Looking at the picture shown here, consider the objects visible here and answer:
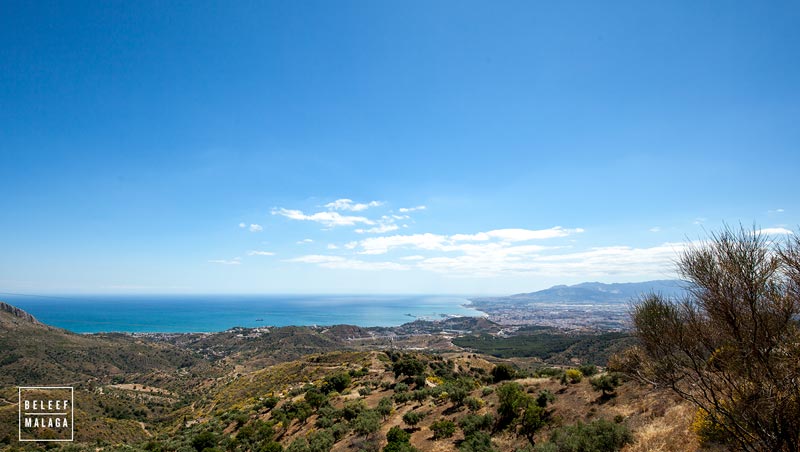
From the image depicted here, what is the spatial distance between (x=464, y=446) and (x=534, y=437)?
3273 millimetres

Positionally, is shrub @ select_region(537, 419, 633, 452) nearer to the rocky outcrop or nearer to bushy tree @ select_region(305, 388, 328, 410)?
bushy tree @ select_region(305, 388, 328, 410)

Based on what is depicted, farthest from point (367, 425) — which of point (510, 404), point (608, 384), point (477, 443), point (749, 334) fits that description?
point (749, 334)

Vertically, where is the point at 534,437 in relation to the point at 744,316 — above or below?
below

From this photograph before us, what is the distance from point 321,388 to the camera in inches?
1441

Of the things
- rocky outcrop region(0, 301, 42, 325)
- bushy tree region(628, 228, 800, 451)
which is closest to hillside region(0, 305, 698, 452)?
bushy tree region(628, 228, 800, 451)

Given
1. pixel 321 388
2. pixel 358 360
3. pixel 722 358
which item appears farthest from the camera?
pixel 358 360

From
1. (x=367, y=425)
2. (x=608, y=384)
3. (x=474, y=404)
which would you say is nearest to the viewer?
(x=608, y=384)

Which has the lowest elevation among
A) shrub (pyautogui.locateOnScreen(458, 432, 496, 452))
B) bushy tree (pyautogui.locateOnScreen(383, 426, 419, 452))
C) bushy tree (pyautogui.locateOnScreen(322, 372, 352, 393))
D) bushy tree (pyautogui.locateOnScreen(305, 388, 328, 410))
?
bushy tree (pyautogui.locateOnScreen(322, 372, 352, 393))

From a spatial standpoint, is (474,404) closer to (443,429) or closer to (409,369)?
(443,429)

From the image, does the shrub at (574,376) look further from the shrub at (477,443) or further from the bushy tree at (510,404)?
the shrub at (477,443)

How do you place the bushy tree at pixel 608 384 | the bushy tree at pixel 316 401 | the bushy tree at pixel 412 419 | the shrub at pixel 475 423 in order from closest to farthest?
the shrub at pixel 475 423, the bushy tree at pixel 608 384, the bushy tree at pixel 412 419, the bushy tree at pixel 316 401

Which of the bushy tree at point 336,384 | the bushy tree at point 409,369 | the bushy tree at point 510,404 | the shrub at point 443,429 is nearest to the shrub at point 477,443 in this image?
the shrub at point 443,429

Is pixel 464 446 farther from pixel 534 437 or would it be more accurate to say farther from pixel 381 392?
pixel 381 392

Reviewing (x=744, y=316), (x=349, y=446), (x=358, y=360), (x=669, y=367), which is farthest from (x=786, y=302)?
(x=358, y=360)
